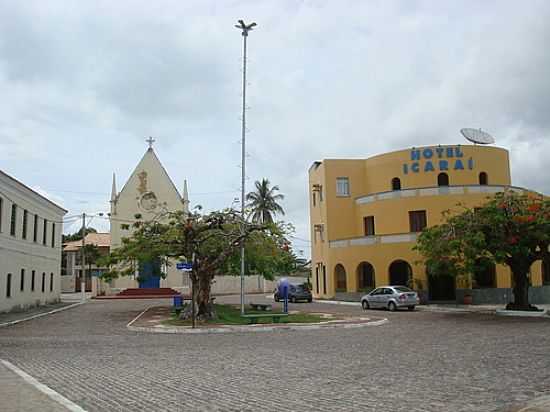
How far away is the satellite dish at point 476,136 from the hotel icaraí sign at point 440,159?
307 centimetres

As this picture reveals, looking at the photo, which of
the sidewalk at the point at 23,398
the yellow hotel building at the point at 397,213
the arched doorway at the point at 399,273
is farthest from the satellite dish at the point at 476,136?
the sidewalk at the point at 23,398

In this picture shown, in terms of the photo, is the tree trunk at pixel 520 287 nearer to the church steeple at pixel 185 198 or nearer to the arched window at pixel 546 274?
the arched window at pixel 546 274

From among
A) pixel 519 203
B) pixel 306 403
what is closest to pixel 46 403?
pixel 306 403

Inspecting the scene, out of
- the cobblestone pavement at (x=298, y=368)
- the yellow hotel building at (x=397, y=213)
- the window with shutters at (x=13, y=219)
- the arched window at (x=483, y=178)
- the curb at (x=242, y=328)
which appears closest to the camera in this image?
the cobblestone pavement at (x=298, y=368)

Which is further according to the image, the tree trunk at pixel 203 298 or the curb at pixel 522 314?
the curb at pixel 522 314

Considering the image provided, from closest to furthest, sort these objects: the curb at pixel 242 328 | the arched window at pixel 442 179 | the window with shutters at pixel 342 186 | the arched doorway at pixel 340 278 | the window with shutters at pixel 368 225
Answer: the curb at pixel 242 328 < the arched window at pixel 442 179 < the window with shutters at pixel 368 225 < the arched doorway at pixel 340 278 < the window with shutters at pixel 342 186

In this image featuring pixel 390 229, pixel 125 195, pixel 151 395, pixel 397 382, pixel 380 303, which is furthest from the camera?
pixel 125 195

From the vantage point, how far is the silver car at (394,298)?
102 feet

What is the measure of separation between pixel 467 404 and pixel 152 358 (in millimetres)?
7903

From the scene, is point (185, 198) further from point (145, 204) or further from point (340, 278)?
point (340, 278)

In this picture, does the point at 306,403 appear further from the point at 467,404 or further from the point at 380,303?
the point at 380,303

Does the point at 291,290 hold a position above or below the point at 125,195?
below

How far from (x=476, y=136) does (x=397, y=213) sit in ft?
30.7

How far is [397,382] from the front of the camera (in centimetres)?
1022
